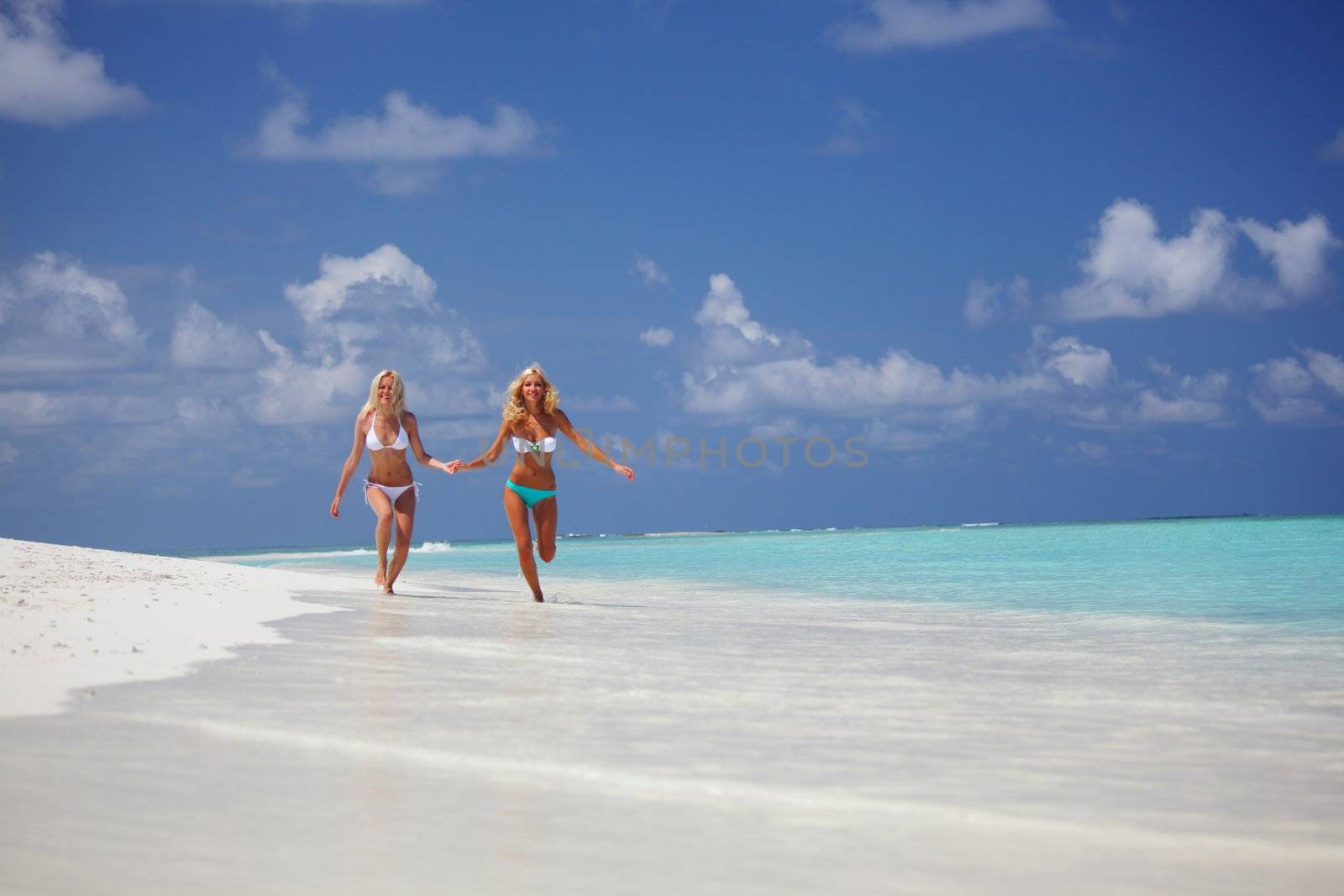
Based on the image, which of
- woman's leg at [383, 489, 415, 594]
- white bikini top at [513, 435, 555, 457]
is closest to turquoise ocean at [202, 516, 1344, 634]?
woman's leg at [383, 489, 415, 594]

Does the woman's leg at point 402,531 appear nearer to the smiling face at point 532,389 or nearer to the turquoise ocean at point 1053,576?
the smiling face at point 532,389

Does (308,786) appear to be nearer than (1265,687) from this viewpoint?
Yes

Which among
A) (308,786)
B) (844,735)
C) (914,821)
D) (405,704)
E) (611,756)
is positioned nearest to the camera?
(914,821)

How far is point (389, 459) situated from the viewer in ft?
40.4

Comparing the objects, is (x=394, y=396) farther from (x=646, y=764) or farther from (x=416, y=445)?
(x=646, y=764)

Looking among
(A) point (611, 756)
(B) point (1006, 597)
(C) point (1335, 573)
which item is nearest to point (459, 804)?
(A) point (611, 756)

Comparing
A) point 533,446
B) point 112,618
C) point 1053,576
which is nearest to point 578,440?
point 533,446

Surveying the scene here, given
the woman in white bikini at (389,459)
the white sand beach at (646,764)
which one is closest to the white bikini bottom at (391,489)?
the woman in white bikini at (389,459)

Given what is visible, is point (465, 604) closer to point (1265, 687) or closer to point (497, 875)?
point (1265, 687)

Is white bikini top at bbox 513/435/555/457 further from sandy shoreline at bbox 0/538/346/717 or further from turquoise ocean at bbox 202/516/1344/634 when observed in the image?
turquoise ocean at bbox 202/516/1344/634

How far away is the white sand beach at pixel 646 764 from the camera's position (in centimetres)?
308

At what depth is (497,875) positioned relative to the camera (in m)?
3.00

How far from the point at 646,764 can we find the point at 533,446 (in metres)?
7.31

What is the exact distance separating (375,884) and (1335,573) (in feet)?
54.2
